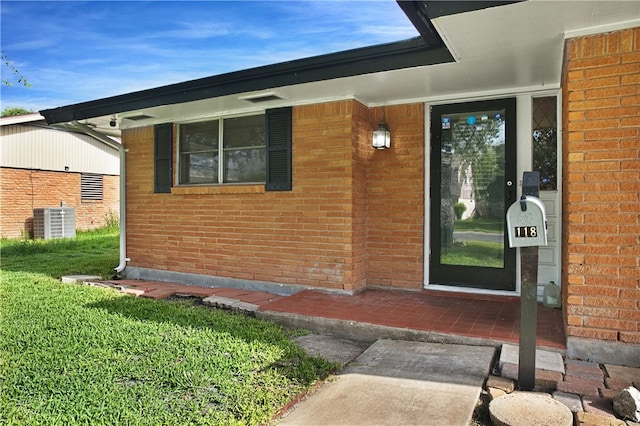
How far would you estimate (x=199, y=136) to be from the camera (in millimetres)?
7000

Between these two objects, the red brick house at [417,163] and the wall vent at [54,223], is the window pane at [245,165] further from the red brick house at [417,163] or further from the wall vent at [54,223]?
the wall vent at [54,223]

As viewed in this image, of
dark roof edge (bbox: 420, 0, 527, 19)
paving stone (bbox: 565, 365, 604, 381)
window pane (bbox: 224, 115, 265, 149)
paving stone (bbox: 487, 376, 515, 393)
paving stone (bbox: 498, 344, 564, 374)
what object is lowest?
paving stone (bbox: 487, 376, 515, 393)

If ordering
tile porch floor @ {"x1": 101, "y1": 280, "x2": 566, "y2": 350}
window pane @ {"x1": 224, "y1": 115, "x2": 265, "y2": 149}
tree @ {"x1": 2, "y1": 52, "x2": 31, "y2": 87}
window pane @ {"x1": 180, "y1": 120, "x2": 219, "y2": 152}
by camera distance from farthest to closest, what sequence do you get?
1. tree @ {"x1": 2, "y1": 52, "x2": 31, "y2": 87}
2. window pane @ {"x1": 180, "y1": 120, "x2": 219, "y2": 152}
3. window pane @ {"x1": 224, "y1": 115, "x2": 265, "y2": 149}
4. tile porch floor @ {"x1": 101, "y1": 280, "x2": 566, "y2": 350}

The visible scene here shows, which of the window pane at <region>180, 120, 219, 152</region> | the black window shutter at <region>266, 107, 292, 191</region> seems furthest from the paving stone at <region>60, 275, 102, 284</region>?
the black window shutter at <region>266, 107, 292, 191</region>

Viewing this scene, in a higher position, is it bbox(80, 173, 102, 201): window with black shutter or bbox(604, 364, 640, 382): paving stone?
bbox(80, 173, 102, 201): window with black shutter

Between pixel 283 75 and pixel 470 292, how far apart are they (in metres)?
3.53

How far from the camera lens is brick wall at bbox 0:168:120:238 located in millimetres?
15133

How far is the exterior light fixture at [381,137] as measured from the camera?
5.61 metres

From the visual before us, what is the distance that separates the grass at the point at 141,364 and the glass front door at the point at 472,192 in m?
2.52

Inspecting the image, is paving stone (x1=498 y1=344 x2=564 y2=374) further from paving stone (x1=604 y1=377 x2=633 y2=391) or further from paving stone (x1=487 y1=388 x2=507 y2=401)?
paving stone (x1=487 y1=388 x2=507 y2=401)

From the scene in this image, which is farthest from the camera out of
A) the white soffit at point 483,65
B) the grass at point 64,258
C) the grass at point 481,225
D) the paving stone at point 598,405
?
the grass at point 64,258

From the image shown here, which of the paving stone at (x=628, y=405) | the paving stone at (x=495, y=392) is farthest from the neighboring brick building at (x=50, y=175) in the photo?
the paving stone at (x=628, y=405)

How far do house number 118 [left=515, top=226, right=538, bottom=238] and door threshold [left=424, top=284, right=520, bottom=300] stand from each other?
8.57 ft

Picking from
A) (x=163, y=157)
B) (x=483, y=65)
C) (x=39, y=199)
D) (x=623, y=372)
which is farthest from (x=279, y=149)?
(x=39, y=199)
